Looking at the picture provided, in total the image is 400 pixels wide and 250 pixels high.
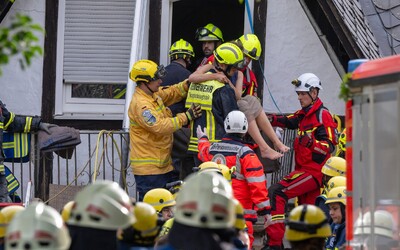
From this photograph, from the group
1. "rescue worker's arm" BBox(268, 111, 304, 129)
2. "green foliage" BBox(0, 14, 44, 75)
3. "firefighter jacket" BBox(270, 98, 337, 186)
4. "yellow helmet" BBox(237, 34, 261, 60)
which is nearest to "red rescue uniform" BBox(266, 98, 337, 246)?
"firefighter jacket" BBox(270, 98, 337, 186)

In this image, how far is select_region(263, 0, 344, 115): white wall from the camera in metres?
17.7

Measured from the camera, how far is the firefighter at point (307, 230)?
9.68 metres

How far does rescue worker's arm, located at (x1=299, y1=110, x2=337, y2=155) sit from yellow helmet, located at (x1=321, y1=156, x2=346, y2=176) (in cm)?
69

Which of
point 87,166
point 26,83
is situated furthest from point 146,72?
point 26,83

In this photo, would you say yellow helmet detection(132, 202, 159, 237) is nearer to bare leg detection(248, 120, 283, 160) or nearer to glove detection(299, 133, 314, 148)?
bare leg detection(248, 120, 283, 160)

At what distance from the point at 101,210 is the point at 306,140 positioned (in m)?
7.13

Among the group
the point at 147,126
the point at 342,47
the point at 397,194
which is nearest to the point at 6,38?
the point at 397,194

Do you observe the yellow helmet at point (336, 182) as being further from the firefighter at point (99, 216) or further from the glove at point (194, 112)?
the firefighter at point (99, 216)

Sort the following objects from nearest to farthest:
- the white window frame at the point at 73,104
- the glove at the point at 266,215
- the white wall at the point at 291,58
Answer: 1. the glove at the point at 266,215
2. the white wall at the point at 291,58
3. the white window frame at the point at 73,104

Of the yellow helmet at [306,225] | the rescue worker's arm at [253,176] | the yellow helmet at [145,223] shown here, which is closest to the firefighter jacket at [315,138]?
the rescue worker's arm at [253,176]

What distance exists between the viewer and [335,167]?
1471cm

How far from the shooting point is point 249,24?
704 inches

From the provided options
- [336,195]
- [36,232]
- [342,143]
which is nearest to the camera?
[36,232]

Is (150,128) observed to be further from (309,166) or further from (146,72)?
(309,166)
